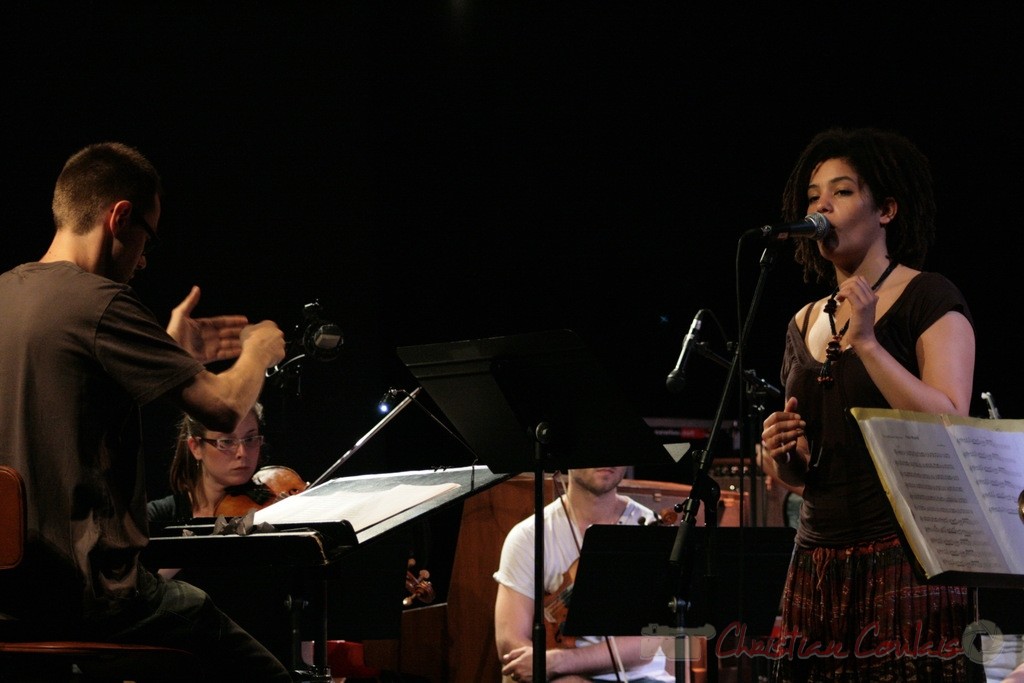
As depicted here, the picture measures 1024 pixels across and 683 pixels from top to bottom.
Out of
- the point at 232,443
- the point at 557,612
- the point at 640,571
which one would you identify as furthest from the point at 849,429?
the point at 232,443

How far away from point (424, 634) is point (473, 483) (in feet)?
7.00

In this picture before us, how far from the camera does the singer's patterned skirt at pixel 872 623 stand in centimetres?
238

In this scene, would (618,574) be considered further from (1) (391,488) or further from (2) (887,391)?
(2) (887,391)

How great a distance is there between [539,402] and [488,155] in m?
5.15

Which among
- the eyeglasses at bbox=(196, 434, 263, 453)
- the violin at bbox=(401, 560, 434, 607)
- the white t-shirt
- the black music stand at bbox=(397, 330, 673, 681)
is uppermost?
the black music stand at bbox=(397, 330, 673, 681)

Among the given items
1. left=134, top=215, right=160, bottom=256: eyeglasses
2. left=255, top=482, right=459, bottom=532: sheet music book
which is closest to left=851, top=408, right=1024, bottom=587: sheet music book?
left=255, top=482, right=459, bottom=532: sheet music book

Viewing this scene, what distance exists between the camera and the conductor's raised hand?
9.17 feet

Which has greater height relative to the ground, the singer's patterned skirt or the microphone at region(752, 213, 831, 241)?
the microphone at region(752, 213, 831, 241)

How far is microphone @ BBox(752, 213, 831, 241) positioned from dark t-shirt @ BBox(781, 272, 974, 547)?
262mm

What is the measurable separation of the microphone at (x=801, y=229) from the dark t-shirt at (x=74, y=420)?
1.43m

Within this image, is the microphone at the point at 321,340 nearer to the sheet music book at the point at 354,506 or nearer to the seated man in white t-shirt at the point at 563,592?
the seated man in white t-shirt at the point at 563,592

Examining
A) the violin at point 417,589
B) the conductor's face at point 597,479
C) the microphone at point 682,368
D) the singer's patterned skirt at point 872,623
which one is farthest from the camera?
the microphone at point 682,368

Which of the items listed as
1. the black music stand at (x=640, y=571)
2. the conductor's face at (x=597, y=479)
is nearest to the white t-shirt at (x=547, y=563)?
the conductor's face at (x=597, y=479)

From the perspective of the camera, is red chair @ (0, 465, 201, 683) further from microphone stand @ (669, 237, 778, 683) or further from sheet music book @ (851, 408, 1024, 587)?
sheet music book @ (851, 408, 1024, 587)
